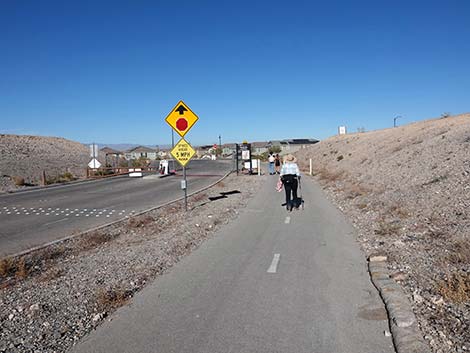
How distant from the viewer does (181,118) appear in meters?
13.4

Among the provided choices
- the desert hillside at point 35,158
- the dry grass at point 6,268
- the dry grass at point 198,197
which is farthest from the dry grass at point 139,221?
the desert hillside at point 35,158

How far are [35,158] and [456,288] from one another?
54392 mm

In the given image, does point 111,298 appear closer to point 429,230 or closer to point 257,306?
point 257,306

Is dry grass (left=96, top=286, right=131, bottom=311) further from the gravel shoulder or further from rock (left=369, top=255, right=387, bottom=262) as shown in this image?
rock (left=369, top=255, right=387, bottom=262)

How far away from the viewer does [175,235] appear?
32.5ft

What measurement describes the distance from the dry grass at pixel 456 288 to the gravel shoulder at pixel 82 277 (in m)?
4.26

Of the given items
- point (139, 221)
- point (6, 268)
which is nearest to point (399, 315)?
point (6, 268)

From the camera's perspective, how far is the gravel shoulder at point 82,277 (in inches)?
186

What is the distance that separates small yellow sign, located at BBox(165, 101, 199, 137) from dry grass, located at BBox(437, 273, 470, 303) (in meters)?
9.40

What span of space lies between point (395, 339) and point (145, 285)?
365cm

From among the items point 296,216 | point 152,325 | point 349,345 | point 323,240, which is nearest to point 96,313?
point 152,325

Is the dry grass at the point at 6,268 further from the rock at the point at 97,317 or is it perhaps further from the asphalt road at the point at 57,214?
the rock at the point at 97,317

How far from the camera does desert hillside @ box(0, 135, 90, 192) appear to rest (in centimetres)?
3675

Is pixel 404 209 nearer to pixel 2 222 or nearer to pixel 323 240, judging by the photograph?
pixel 323 240
